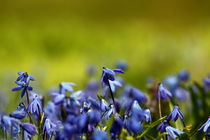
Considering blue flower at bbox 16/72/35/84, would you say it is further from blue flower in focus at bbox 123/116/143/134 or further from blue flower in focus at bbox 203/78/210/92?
blue flower in focus at bbox 203/78/210/92

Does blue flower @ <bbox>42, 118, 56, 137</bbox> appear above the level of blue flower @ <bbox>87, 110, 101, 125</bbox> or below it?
below

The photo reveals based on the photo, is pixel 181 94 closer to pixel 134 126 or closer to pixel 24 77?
pixel 24 77

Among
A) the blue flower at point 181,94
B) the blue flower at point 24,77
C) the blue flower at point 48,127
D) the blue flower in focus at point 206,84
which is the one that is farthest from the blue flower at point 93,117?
the blue flower at point 181,94

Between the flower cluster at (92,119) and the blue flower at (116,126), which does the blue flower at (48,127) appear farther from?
the blue flower at (116,126)

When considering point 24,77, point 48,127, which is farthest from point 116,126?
point 24,77

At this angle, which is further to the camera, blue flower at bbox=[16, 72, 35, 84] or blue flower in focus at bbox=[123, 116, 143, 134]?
blue flower at bbox=[16, 72, 35, 84]

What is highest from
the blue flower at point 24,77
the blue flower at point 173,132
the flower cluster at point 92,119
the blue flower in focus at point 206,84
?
the blue flower at point 24,77

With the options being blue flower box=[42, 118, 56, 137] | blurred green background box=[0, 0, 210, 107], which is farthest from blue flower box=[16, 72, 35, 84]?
blurred green background box=[0, 0, 210, 107]

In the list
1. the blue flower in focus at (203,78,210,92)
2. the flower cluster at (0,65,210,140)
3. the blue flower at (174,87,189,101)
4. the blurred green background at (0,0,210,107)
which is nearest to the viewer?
the flower cluster at (0,65,210,140)

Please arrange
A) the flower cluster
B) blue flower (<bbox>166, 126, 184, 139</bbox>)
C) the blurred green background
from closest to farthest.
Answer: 1. the flower cluster
2. blue flower (<bbox>166, 126, 184, 139</bbox>)
3. the blurred green background
